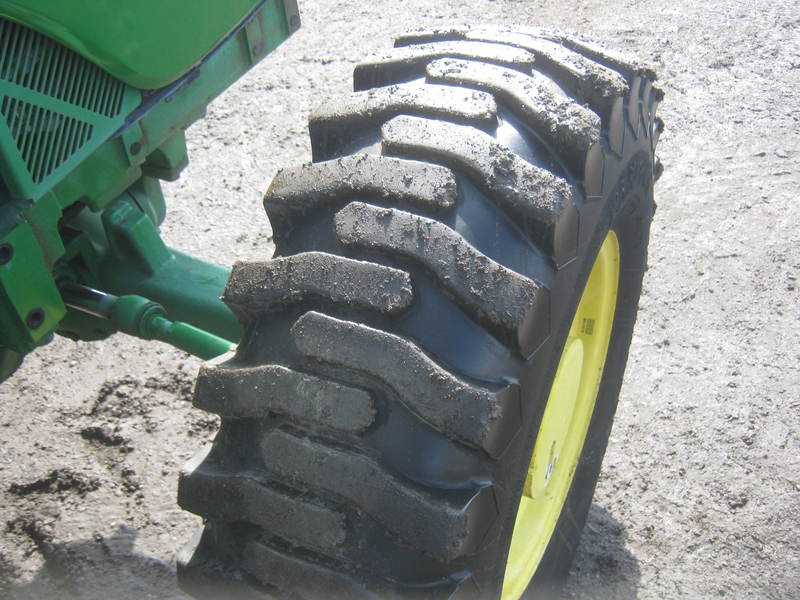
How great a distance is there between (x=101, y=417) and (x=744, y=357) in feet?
6.07

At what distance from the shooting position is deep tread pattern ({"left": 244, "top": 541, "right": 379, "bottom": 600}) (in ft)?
4.08

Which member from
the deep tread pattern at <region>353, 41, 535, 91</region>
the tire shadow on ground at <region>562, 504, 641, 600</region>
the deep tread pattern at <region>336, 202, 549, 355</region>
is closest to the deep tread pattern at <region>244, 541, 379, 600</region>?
the deep tread pattern at <region>336, 202, 549, 355</region>

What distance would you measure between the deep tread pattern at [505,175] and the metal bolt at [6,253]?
579 millimetres

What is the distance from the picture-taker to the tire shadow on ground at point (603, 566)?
2064mm

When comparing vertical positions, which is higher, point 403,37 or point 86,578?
point 403,37

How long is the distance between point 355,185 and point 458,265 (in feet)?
Answer: 0.67

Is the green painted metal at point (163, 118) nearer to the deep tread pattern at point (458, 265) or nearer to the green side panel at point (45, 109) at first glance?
the green side panel at point (45, 109)

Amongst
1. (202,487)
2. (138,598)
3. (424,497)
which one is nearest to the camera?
(424,497)

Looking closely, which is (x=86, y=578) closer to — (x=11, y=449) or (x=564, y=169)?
(x=11, y=449)

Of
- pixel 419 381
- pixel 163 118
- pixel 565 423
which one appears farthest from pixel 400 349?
pixel 565 423

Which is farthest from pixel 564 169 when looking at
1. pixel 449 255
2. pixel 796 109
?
pixel 796 109

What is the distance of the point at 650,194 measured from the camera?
1.87 m

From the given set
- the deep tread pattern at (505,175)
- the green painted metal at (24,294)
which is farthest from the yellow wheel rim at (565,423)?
the green painted metal at (24,294)

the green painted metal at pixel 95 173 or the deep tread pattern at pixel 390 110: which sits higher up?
the deep tread pattern at pixel 390 110
